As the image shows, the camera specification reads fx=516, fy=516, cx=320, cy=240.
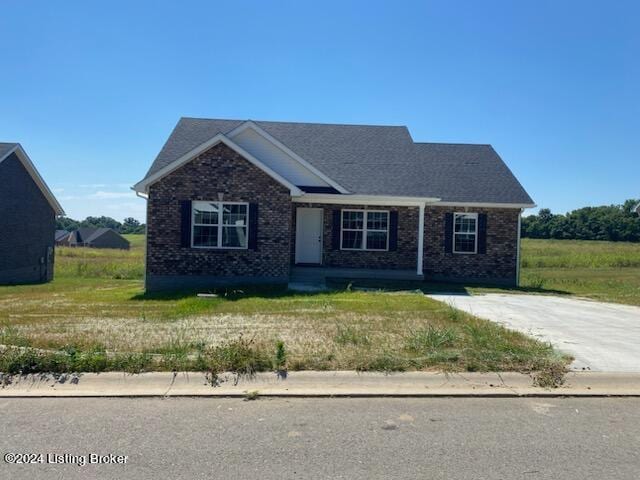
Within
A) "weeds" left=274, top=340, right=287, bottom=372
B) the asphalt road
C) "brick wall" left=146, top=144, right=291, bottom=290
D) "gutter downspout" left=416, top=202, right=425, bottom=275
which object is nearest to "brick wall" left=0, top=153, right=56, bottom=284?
"brick wall" left=146, top=144, right=291, bottom=290

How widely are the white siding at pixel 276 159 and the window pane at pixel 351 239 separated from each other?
1.91 m

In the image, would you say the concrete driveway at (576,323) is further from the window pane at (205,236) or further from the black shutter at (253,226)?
the window pane at (205,236)

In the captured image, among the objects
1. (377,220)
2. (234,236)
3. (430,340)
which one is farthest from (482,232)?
(430,340)

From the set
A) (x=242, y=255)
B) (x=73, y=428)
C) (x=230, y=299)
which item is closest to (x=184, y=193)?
(x=242, y=255)

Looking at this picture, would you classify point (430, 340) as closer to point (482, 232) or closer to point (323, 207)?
point (323, 207)

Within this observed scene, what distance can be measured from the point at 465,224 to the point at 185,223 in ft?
32.7

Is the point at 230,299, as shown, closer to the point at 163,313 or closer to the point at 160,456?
the point at 163,313

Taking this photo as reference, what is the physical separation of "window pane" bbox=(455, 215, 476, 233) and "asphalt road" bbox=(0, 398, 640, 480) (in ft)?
45.3

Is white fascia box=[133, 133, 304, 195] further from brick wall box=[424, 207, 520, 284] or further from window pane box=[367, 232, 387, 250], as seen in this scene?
brick wall box=[424, 207, 520, 284]

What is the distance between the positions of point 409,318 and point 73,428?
647 centimetres

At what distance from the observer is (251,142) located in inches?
693

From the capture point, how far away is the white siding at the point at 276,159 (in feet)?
57.7

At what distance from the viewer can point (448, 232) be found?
61.5 ft

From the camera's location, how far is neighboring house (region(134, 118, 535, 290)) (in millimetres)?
15406
